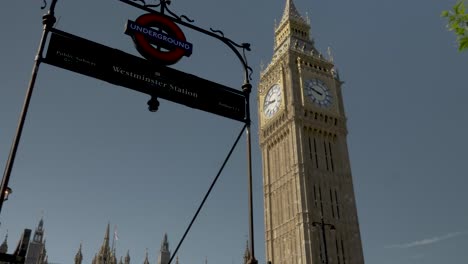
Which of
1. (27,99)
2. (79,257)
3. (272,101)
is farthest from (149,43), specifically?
(79,257)

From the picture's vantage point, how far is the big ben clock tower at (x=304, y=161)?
53844 mm

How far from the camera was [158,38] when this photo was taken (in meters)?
9.09

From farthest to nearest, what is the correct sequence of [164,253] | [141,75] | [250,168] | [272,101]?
[164,253]
[272,101]
[250,168]
[141,75]

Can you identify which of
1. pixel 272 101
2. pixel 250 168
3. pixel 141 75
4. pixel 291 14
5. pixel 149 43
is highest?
pixel 291 14

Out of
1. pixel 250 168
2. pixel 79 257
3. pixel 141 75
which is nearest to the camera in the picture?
pixel 141 75

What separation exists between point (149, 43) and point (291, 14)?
2649 inches

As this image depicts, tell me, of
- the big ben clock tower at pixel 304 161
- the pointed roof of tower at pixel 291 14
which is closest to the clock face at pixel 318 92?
the big ben clock tower at pixel 304 161

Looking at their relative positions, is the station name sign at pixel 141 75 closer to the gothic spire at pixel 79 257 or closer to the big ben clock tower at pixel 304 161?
the big ben clock tower at pixel 304 161

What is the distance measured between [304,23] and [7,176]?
69583 mm

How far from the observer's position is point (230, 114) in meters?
9.38

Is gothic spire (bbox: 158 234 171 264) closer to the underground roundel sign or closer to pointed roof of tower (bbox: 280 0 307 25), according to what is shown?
pointed roof of tower (bbox: 280 0 307 25)

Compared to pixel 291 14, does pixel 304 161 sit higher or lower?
lower

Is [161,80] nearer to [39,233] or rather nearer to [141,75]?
[141,75]

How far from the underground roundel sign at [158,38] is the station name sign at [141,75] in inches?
10.1
